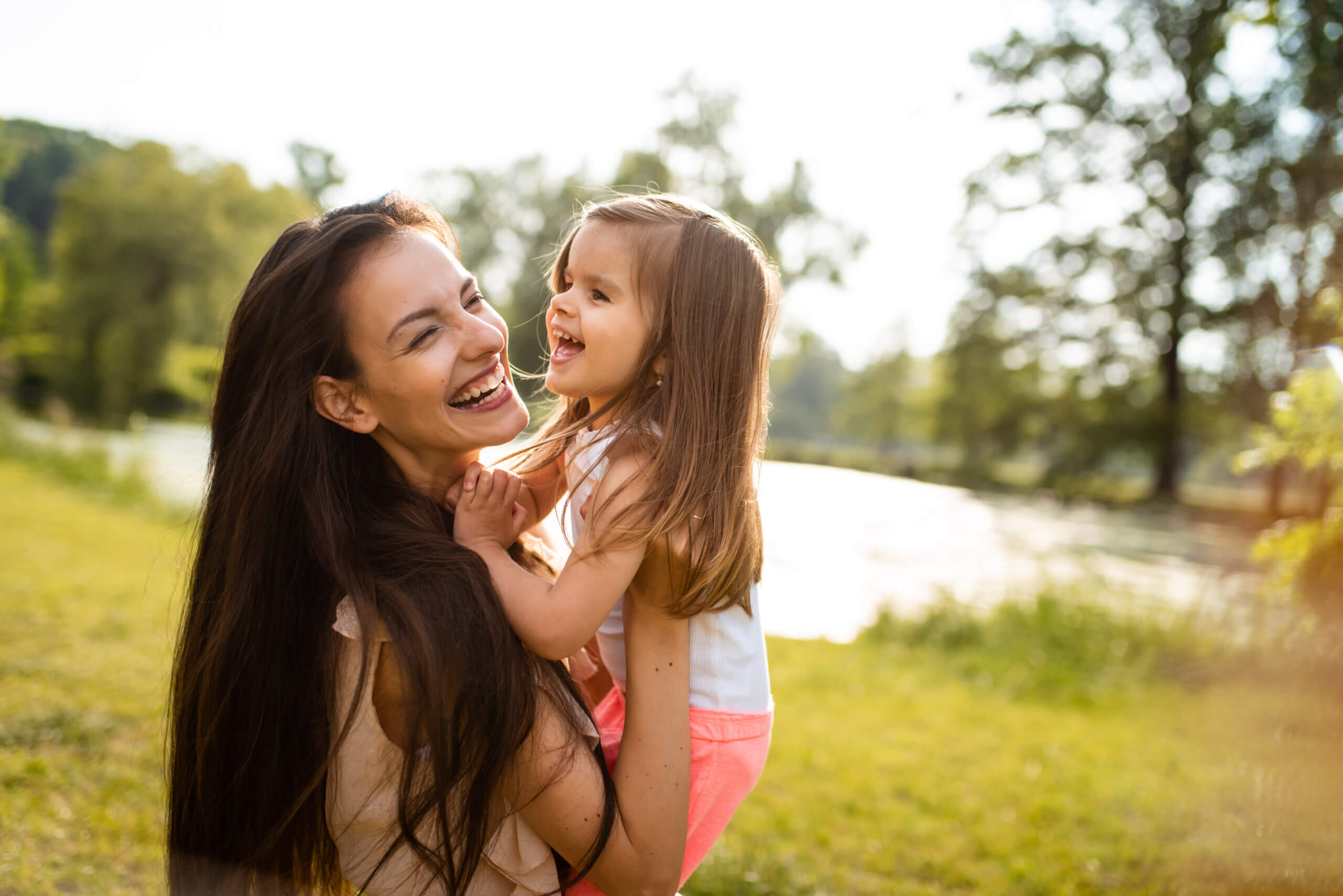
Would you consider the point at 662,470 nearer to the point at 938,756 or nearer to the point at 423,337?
the point at 423,337

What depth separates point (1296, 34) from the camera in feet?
13.0

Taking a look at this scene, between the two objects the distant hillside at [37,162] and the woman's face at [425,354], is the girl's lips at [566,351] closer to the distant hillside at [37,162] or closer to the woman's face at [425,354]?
the woman's face at [425,354]

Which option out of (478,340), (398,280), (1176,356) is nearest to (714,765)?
(478,340)

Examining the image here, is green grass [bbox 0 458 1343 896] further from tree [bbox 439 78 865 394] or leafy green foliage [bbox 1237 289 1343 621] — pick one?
tree [bbox 439 78 865 394]

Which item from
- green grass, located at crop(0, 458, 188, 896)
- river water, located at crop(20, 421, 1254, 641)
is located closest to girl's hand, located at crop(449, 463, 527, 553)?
green grass, located at crop(0, 458, 188, 896)

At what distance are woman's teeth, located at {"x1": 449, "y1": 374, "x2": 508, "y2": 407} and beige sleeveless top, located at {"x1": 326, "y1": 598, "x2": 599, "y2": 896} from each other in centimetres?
49

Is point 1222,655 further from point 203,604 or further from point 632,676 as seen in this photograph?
point 203,604

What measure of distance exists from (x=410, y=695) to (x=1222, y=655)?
8.02 meters

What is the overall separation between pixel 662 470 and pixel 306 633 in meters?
0.76

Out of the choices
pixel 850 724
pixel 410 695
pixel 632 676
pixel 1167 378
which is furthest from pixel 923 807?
pixel 1167 378

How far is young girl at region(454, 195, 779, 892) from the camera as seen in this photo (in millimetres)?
1722

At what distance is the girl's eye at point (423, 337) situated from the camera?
181 cm

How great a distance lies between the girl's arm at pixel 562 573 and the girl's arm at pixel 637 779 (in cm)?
11

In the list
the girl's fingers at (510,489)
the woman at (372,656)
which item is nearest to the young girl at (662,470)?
the girl's fingers at (510,489)
